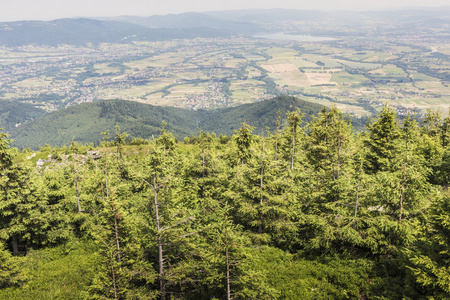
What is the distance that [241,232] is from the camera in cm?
2148

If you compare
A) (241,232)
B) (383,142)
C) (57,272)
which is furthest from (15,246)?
(383,142)

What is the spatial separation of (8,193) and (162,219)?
16278 mm

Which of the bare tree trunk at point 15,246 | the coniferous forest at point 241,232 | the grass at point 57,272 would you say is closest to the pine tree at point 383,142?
the coniferous forest at point 241,232

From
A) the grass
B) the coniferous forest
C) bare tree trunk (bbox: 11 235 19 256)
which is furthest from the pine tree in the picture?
bare tree trunk (bbox: 11 235 19 256)

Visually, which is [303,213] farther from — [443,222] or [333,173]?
[443,222]

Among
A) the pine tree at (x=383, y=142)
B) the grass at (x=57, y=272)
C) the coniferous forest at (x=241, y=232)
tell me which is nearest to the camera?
the coniferous forest at (x=241, y=232)

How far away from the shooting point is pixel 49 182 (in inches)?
1087

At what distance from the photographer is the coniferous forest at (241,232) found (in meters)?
14.3

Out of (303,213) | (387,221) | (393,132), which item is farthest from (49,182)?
(393,132)

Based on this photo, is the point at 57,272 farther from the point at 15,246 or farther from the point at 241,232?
the point at 241,232

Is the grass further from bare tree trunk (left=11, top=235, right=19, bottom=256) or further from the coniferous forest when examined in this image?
bare tree trunk (left=11, top=235, right=19, bottom=256)

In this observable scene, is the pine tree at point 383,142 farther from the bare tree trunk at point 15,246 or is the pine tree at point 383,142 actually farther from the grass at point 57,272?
the bare tree trunk at point 15,246

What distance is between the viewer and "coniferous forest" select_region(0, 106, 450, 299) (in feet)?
46.9

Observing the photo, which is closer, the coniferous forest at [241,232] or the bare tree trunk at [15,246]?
the coniferous forest at [241,232]
